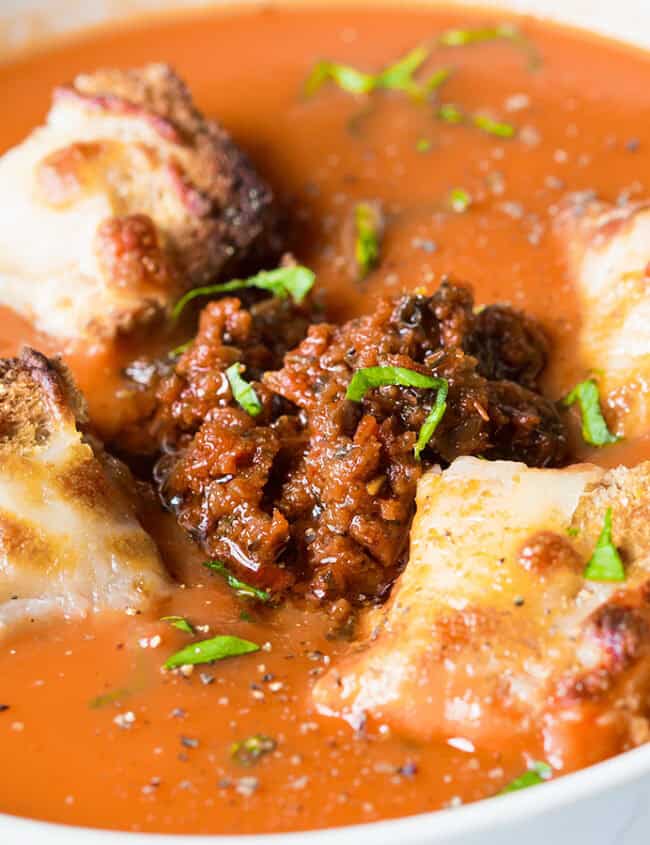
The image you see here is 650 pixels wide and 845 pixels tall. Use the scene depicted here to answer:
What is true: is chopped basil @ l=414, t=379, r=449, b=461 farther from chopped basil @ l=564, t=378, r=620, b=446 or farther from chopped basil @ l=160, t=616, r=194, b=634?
chopped basil @ l=160, t=616, r=194, b=634

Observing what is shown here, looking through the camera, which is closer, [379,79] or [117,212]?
[117,212]

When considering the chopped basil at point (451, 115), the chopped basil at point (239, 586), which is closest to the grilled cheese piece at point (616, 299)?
the chopped basil at point (451, 115)

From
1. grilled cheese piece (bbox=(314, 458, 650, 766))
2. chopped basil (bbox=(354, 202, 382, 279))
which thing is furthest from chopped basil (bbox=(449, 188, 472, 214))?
grilled cheese piece (bbox=(314, 458, 650, 766))

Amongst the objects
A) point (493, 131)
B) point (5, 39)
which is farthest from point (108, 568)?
point (5, 39)

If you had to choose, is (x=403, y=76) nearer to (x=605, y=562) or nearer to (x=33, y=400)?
(x=33, y=400)

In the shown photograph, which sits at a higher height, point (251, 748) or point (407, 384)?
point (407, 384)

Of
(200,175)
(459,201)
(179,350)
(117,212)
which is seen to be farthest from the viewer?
(459,201)

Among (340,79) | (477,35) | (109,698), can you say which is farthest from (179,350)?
(477,35)

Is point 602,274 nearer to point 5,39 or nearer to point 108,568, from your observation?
point 108,568
